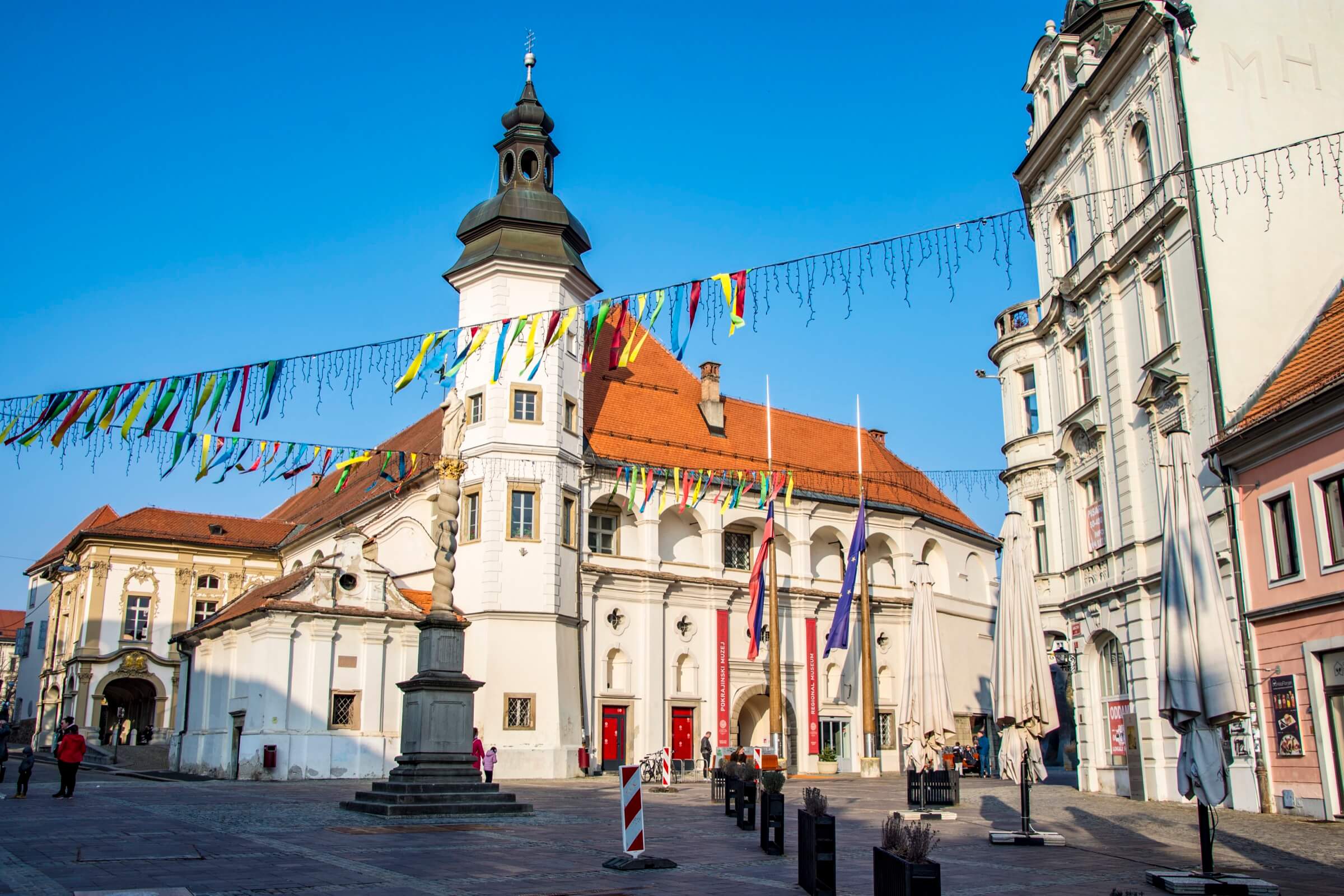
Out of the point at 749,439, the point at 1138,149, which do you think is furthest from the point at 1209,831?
the point at 749,439

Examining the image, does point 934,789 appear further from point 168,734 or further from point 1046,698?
point 168,734

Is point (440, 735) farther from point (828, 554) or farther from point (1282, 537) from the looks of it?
point (828, 554)

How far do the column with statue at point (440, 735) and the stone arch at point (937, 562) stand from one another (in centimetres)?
3133

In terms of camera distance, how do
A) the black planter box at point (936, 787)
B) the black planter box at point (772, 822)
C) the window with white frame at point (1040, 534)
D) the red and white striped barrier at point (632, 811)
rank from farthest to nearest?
the window with white frame at point (1040, 534)
the black planter box at point (936, 787)
the black planter box at point (772, 822)
the red and white striped barrier at point (632, 811)

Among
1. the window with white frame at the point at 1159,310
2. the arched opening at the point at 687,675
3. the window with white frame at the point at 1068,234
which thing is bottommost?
the arched opening at the point at 687,675

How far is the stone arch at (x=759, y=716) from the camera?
39.5m

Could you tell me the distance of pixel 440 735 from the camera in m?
18.9

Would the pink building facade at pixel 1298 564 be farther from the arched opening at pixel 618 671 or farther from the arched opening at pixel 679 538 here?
the arched opening at pixel 679 538

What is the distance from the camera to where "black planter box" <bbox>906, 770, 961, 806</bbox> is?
19.2 metres

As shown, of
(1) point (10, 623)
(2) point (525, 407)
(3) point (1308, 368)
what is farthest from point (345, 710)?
(1) point (10, 623)

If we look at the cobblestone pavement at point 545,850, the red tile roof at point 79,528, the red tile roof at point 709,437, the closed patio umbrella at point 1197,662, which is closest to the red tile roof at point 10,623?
the red tile roof at point 79,528

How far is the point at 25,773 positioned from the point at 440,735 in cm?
838

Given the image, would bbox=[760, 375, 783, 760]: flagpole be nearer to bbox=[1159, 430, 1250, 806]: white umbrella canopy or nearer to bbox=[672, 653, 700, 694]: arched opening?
bbox=[672, 653, 700, 694]: arched opening

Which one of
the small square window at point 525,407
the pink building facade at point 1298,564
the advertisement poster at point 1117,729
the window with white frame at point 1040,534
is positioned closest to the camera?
the pink building facade at point 1298,564
